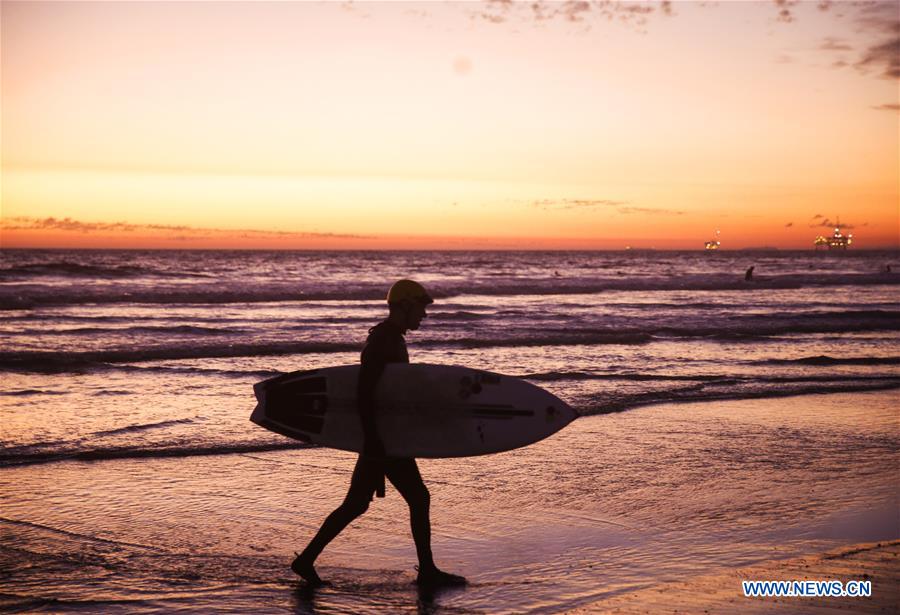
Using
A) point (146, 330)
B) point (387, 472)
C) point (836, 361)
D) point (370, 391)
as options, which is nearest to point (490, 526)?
point (387, 472)

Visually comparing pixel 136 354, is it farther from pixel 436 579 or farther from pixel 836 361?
pixel 836 361

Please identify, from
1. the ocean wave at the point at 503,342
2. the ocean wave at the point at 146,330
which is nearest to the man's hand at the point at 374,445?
the ocean wave at the point at 503,342

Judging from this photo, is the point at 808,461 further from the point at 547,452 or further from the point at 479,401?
the point at 479,401

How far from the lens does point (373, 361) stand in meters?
4.95

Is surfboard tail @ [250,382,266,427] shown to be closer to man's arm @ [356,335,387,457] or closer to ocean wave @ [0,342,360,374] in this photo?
man's arm @ [356,335,387,457]

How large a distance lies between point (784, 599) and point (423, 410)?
2412mm

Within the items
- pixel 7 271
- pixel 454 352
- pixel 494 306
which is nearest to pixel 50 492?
pixel 454 352

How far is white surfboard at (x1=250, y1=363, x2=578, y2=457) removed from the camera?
533cm

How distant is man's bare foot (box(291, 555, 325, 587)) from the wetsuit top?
898 mm

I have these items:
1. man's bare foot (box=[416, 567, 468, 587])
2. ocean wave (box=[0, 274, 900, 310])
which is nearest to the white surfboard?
man's bare foot (box=[416, 567, 468, 587])

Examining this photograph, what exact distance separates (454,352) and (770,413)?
8.69 m

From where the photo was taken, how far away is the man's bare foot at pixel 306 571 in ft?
A: 16.3

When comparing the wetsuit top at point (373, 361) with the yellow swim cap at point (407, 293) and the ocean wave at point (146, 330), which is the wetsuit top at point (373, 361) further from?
the ocean wave at point (146, 330)

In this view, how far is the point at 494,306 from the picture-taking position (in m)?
35.1
